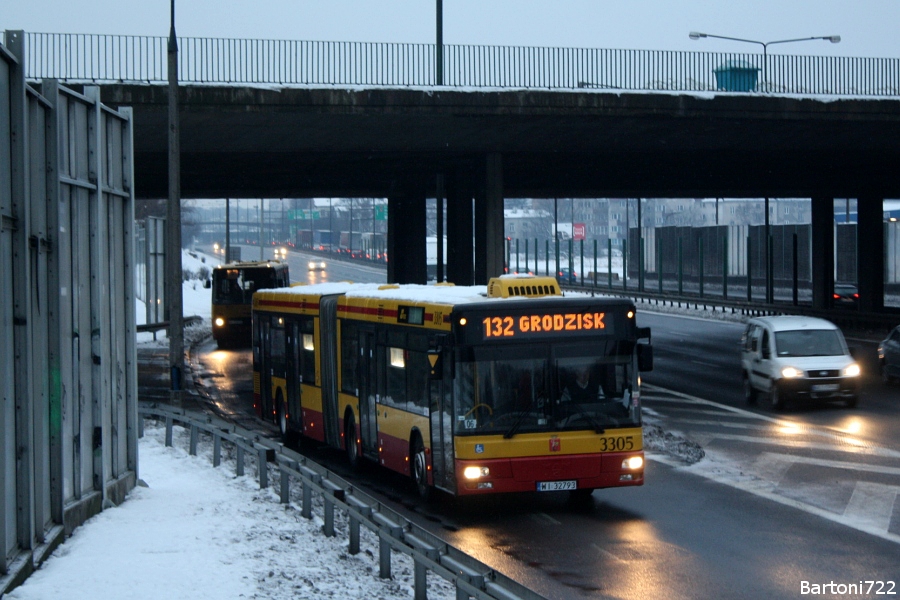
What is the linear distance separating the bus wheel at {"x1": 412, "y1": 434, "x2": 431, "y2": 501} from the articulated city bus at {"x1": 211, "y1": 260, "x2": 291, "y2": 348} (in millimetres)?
32201

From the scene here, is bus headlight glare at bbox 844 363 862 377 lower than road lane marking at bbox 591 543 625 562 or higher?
higher

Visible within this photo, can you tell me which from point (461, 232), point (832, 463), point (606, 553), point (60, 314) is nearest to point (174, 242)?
point (832, 463)

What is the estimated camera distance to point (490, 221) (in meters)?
39.7

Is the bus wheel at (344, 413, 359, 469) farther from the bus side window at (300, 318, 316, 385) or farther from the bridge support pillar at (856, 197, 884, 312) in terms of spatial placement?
the bridge support pillar at (856, 197, 884, 312)

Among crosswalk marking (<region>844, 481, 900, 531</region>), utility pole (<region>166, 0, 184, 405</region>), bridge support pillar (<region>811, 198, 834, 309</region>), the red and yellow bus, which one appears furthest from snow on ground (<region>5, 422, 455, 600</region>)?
bridge support pillar (<region>811, 198, 834, 309</region>)

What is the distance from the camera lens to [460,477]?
1382cm

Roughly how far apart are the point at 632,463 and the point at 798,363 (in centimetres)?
1148

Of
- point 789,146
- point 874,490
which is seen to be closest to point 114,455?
point 874,490

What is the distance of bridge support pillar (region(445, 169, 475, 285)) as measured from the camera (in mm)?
43344

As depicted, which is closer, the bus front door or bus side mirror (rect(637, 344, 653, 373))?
bus side mirror (rect(637, 344, 653, 373))

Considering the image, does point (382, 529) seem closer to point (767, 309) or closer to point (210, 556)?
point (210, 556)

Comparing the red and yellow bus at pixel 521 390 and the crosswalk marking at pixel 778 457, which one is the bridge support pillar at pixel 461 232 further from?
the red and yellow bus at pixel 521 390

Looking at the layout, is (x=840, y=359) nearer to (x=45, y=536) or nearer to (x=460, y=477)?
(x=460, y=477)

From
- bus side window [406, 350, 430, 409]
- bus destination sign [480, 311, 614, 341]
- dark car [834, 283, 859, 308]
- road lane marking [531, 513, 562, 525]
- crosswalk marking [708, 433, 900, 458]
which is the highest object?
bus destination sign [480, 311, 614, 341]
